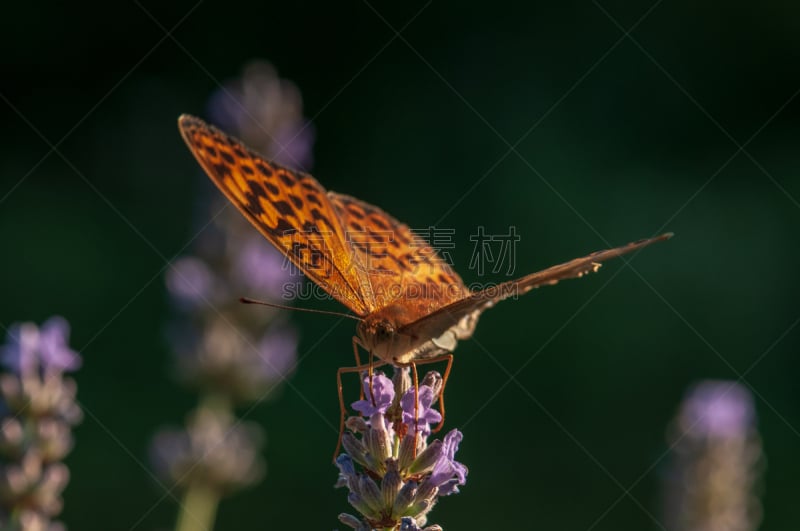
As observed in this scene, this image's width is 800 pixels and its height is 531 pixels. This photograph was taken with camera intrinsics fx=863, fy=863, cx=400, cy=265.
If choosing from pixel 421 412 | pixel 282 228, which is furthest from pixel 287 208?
pixel 421 412

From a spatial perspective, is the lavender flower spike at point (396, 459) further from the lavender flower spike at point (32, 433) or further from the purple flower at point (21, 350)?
the purple flower at point (21, 350)

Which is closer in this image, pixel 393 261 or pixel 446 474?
pixel 446 474

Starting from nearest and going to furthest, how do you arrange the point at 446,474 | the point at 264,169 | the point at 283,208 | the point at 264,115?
the point at 446,474, the point at 283,208, the point at 264,169, the point at 264,115

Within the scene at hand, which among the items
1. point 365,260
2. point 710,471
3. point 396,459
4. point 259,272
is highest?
point 710,471

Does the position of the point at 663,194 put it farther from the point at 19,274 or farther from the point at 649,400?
the point at 19,274

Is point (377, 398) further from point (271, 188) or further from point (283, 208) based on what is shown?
point (271, 188)

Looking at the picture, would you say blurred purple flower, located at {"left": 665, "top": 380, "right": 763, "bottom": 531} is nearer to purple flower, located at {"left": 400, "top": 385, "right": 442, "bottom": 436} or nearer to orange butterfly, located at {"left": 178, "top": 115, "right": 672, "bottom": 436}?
orange butterfly, located at {"left": 178, "top": 115, "right": 672, "bottom": 436}
